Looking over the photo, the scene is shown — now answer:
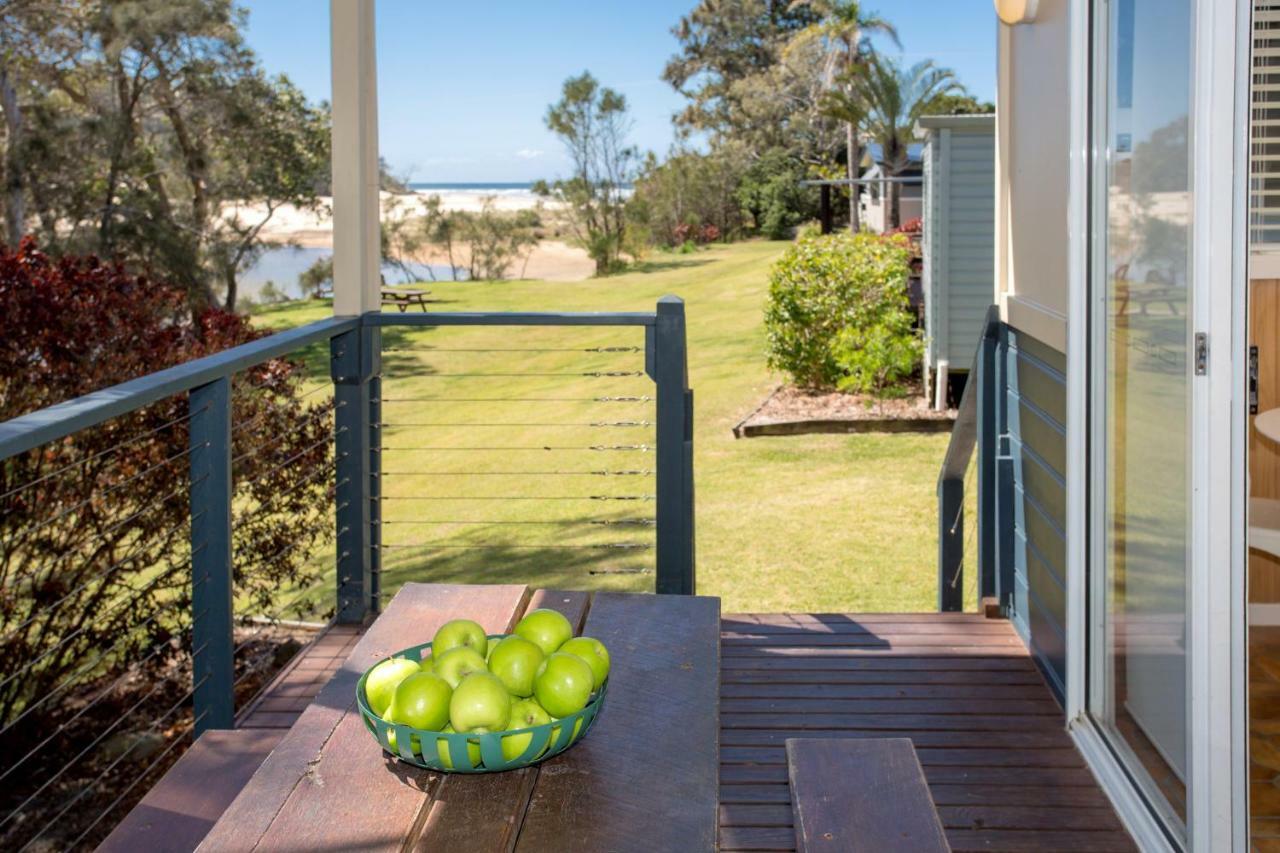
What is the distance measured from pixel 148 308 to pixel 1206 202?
3.84 metres

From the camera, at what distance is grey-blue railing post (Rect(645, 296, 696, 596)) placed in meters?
3.51

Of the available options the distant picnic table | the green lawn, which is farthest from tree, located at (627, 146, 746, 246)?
the green lawn

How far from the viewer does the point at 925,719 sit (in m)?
3.03

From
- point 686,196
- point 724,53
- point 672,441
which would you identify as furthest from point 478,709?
point 724,53

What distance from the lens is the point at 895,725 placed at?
2988mm

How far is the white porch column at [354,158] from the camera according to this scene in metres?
3.67

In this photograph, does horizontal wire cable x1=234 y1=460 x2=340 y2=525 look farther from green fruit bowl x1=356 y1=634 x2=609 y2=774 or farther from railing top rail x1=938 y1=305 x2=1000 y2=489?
green fruit bowl x1=356 y1=634 x2=609 y2=774

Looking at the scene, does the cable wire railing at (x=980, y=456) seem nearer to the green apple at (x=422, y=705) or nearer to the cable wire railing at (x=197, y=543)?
the cable wire railing at (x=197, y=543)

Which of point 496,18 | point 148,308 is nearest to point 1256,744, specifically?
point 148,308

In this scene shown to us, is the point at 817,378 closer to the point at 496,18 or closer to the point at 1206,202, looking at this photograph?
the point at 1206,202

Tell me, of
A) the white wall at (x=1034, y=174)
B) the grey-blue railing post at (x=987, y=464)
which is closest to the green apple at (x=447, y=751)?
the white wall at (x=1034, y=174)

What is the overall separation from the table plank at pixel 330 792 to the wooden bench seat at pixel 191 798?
0.31 m

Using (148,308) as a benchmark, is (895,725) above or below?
below

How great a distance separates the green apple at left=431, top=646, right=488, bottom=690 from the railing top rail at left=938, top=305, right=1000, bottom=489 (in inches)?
107
